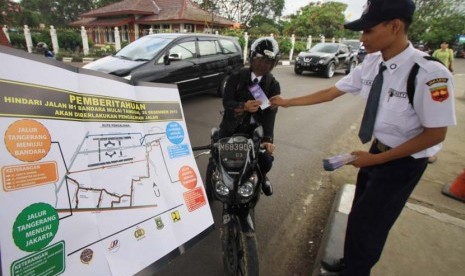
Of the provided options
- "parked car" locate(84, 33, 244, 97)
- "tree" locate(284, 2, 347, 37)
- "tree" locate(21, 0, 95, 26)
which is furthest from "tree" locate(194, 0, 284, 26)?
"parked car" locate(84, 33, 244, 97)

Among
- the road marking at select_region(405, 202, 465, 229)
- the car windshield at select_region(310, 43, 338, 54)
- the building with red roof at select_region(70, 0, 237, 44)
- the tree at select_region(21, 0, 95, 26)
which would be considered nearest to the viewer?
the road marking at select_region(405, 202, 465, 229)

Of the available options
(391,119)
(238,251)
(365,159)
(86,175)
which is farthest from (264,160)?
(86,175)

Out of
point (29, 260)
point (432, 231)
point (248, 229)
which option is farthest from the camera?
point (432, 231)

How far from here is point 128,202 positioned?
1275 mm

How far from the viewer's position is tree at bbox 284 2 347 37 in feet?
106

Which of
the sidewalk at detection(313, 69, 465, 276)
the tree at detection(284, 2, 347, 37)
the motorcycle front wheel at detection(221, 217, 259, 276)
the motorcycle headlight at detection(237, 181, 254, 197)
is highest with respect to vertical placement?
the tree at detection(284, 2, 347, 37)

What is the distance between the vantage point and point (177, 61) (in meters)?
6.85

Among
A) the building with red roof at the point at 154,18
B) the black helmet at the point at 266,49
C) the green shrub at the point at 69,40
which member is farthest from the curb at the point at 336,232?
the building with red roof at the point at 154,18

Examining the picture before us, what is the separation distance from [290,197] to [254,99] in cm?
177

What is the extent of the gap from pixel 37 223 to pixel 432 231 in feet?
10.9

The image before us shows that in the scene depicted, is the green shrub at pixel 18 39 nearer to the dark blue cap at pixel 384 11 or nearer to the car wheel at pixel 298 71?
the car wheel at pixel 298 71

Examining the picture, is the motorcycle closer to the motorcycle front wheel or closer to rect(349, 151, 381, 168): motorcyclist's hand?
the motorcycle front wheel

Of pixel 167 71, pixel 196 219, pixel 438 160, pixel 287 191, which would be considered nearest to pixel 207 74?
pixel 167 71

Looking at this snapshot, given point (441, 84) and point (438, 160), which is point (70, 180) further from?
point (438, 160)
